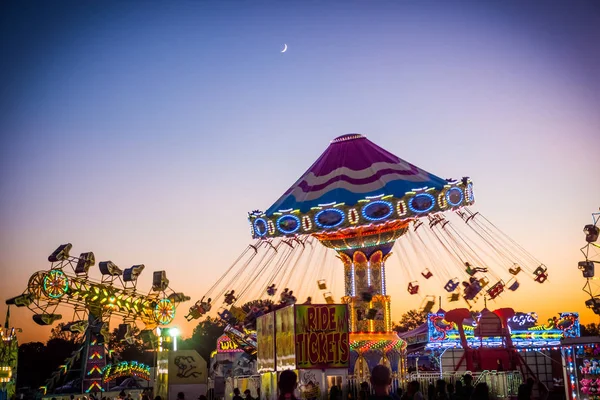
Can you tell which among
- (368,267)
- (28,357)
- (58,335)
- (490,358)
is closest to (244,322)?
(368,267)

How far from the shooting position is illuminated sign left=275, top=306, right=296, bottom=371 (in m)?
20.1

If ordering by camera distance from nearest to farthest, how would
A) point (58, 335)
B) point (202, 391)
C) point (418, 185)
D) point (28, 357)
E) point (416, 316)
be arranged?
point (202, 391) < point (418, 185) < point (28, 357) < point (58, 335) < point (416, 316)

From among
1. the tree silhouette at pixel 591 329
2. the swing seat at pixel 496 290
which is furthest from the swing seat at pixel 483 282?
the tree silhouette at pixel 591 329

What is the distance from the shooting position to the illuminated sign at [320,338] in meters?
19.9

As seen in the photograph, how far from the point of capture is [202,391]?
2369cm

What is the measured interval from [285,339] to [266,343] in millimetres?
2134

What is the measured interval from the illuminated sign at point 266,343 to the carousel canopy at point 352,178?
7373mm

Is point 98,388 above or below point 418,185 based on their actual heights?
below

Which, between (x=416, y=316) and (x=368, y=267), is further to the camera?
(x=416, y=316)

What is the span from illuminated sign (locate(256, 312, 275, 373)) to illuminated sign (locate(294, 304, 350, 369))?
2051mm

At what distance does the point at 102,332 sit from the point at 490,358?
1860 cm

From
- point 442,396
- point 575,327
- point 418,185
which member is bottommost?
point 442,396

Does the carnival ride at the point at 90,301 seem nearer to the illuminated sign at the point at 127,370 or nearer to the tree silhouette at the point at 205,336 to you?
the illuminated sign at the point at 127,370

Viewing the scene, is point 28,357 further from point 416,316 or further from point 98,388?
point 416,316
